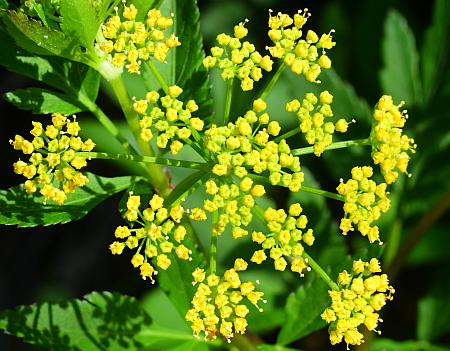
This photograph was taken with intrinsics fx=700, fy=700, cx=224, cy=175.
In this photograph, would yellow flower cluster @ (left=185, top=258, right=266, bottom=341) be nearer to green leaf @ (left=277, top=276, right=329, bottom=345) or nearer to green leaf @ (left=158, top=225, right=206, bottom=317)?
green leaf @ (left=158, top=225, right=206, bottom=317)

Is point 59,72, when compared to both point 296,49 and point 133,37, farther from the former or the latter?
point 296,49

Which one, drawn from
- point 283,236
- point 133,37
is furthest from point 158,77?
point 283,236

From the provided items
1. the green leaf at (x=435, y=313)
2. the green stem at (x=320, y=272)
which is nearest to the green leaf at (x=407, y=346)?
the green leaf at (x=435, y=313)

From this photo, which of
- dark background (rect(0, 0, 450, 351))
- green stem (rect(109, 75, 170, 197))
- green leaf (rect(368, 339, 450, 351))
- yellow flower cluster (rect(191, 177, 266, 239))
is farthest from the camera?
dark background (rect(0, 0, 450, 351))

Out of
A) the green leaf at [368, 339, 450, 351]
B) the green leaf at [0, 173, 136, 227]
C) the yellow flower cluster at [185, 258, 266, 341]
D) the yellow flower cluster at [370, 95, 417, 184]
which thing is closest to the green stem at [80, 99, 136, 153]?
the green leaf at [0, 173, 136, 227]

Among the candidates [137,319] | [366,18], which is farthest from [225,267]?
[366,18]

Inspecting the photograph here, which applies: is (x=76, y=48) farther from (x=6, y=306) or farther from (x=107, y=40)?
(x=6, y=306)
